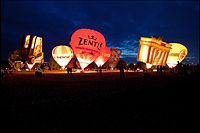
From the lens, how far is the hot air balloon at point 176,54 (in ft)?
161

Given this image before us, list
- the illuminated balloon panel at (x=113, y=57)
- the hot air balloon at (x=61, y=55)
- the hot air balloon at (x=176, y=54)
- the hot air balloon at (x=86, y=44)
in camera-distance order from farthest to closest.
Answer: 1. the illuminated balloon panel at (x=113, y=57)
2. the hot air balloon at (x=176, y=54)
3. the hot air balloon at (x=61, y=55)
4. the hot air balloon at (x=86, y=44)

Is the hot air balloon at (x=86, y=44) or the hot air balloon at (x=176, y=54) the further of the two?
the hot air balloon at (x=176, y=54)

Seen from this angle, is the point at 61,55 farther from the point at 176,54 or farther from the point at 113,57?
the point at 176,54

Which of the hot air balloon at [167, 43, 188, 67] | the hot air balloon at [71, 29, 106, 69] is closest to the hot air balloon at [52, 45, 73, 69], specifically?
the hot air balloon at [71, 29, 106, 69]

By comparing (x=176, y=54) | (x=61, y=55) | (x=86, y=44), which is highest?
(x=176, y=54)

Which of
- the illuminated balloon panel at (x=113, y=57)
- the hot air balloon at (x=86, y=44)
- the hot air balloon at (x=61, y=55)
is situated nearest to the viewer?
the hot air balloon at (x=86, y=44)

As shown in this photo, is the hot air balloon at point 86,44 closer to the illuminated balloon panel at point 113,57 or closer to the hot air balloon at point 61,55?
the hot air balloon at point 61,55

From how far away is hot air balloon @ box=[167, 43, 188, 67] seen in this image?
161 feet

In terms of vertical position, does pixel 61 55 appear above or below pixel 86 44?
below

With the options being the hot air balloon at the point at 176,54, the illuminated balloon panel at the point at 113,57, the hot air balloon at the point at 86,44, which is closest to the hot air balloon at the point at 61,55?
the hot air balloon at the point at 86,44

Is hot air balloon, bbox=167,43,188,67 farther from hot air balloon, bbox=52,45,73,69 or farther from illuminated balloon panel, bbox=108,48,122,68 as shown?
hot air balloon, bbox=52,45,73,69

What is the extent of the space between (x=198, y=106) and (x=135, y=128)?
256 centimetres

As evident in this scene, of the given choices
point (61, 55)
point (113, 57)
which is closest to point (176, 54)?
point (113, 57)

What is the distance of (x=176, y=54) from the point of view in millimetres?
49469
